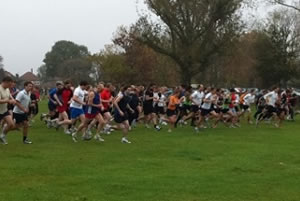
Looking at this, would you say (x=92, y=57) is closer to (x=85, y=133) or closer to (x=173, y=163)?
(x=85, y=133)

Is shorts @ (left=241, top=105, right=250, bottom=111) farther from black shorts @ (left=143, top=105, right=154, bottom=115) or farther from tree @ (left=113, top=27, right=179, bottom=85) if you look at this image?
tree @ (left=113, top=27, right=179, bottom=85)

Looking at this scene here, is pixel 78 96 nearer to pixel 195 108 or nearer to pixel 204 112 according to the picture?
pixel 204 112

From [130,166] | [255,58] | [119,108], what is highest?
[255,58]

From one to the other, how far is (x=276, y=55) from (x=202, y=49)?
2362 cm

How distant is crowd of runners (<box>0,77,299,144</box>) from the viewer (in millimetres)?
16250

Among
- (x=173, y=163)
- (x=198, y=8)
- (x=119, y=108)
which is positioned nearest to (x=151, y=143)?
(x=119, y=108)

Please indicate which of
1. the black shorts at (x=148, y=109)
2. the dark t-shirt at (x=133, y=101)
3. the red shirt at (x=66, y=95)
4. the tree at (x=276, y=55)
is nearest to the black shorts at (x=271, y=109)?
the black shorts at (x=148, y=109)

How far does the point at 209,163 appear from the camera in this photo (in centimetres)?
1263

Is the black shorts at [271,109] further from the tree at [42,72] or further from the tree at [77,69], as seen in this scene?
the tree at [42,72]

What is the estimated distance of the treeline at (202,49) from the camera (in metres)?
39.3

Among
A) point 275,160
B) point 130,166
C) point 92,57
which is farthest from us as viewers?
point 92,57

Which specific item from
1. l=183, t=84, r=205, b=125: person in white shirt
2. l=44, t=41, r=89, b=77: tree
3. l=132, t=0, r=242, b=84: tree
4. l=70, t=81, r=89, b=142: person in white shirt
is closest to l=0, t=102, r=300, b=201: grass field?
l=70, t=81, r=89, b=142: person in white shirt

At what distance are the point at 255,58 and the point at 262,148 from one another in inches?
1906

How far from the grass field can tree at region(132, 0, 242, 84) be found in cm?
2179
